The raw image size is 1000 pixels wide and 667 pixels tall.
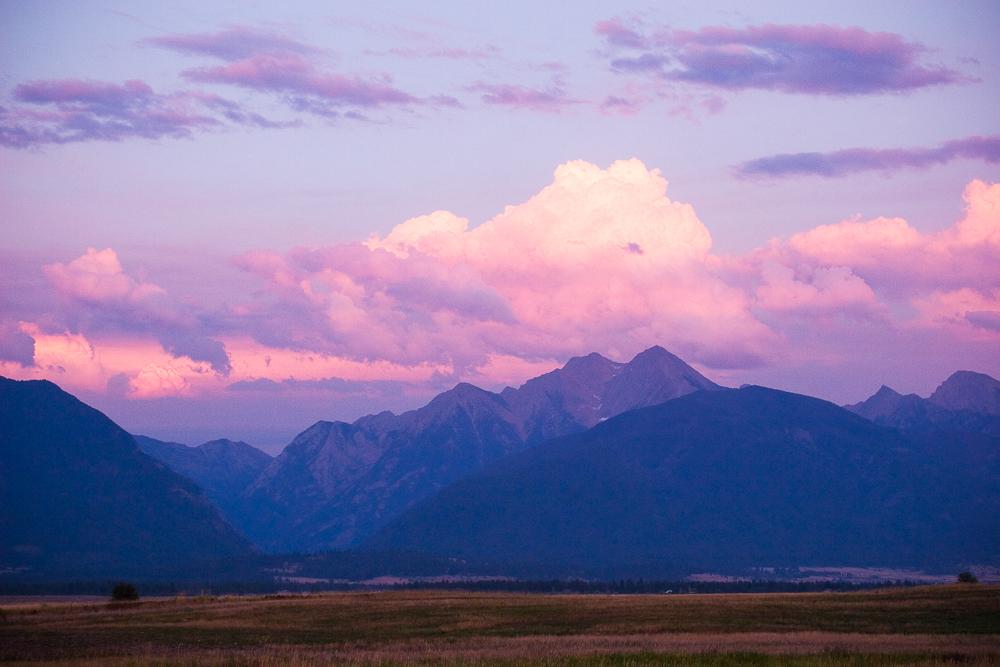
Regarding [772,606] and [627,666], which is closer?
[627,666]

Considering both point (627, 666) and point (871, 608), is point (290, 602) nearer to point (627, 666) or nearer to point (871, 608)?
point (871, 608)

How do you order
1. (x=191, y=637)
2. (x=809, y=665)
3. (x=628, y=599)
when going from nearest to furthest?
(x=809, y=665), (x=191, y=637), (x=628, y=599)

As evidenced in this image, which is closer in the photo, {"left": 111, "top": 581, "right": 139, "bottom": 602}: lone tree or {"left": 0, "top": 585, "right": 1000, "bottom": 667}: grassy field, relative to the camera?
{"left": 0, "top": 585, "right": 1000, "bottom": 667}: grassy field

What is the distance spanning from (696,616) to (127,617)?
45.2 metres

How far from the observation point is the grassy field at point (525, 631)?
60.1 meters

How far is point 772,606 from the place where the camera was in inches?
3802

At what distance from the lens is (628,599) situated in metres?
112

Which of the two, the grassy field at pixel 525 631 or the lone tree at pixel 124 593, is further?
the lone tree at pixel 124 593

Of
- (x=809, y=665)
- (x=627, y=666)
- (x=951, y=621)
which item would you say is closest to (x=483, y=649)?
(x=627, y=666)

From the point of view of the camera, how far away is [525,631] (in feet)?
268

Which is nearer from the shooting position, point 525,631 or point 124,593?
point 525,631

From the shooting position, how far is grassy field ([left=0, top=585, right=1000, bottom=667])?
197ft

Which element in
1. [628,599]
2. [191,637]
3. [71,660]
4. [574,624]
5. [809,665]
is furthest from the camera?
[628,599]

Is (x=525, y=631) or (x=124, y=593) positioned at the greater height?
(x=525, y=631)
